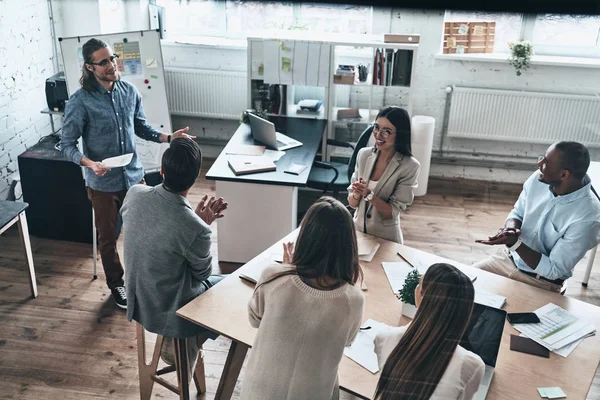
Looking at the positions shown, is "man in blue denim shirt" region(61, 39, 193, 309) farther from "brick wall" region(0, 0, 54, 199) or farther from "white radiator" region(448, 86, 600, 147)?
"white radiator" region(448, 86, 600, 147)

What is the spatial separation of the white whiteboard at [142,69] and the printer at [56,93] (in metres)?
0.15

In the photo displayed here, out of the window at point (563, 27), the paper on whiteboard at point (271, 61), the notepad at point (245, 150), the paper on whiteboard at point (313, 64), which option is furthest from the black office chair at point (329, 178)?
the window at point (563, 27)

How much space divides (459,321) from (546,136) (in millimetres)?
2365

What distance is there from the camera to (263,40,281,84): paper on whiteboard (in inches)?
A: 134

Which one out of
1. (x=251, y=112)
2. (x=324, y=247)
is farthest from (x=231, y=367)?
(x=251, y=112)

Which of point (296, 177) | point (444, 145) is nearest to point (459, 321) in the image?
point (296, 177)

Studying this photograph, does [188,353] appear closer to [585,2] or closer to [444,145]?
[585,2]

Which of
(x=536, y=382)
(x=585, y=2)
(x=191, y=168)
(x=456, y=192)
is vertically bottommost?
(x=456, y=192)

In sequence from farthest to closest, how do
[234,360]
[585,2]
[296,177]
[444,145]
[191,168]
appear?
[444,145], [296,177], [234,360], [191,168], [585,2]

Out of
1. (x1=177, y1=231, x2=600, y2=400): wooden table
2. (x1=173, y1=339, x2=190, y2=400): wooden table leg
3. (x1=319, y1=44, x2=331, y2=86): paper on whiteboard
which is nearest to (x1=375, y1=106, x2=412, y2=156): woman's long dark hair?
(x1=177, y1=231, x2=600, y2=400): wooden table

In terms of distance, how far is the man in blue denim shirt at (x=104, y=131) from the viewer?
2250 mm

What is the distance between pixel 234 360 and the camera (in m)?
1.79

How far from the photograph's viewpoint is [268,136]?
3.04 metres

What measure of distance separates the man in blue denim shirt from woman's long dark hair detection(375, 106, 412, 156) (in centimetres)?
86
